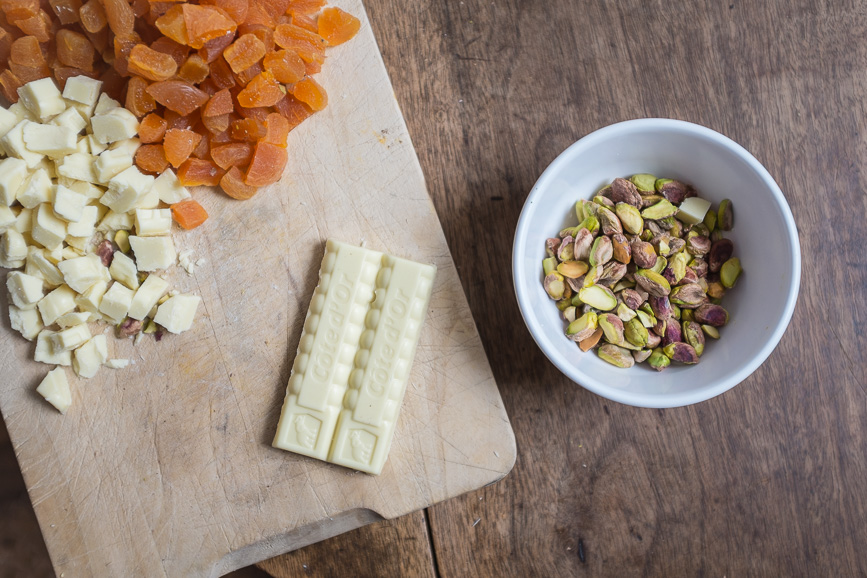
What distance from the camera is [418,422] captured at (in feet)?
4.01

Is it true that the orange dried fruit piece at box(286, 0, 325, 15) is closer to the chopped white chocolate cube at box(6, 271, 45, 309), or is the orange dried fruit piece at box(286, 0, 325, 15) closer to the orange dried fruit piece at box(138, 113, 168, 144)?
the orange dried fruit piece at box(138, 113, 168, 144)

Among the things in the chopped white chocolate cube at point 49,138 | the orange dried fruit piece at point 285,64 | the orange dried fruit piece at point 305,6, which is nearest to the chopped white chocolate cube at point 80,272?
the chopped white chocolate cube at point 49,138

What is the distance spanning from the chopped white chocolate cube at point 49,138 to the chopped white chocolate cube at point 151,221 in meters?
0.18

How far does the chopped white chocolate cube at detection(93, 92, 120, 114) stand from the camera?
1.19 meters

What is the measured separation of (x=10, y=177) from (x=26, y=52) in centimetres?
25

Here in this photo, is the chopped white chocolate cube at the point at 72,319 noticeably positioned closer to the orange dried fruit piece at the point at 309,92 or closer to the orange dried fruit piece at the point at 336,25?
the orange dried fruit piece at the point at 309,92

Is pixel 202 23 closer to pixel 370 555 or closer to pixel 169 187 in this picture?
pixel 169 187

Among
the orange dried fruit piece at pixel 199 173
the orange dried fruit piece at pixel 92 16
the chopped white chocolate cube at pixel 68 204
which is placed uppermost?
the orange dried fruit piece at pixel 92 16

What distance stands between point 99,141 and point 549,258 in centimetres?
96

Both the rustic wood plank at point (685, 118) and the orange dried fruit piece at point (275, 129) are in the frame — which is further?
the rustic wood plank at point (685, 118)

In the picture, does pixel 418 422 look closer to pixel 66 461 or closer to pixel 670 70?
pixel 66 461

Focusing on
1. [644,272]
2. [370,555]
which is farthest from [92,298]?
[644,272]

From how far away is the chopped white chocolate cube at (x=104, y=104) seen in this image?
119 cm

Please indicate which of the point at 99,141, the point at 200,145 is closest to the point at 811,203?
the point at 200,145
